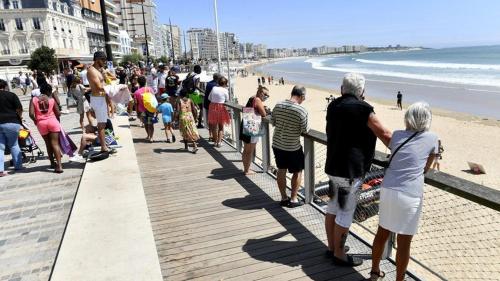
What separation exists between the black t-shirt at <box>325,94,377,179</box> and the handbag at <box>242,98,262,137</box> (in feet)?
7.63

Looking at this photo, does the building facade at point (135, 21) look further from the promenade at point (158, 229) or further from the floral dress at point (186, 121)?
the promenade at point (158, 229)

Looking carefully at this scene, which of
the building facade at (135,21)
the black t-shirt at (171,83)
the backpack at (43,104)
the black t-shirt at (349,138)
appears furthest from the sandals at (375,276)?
the building facade at (135,21)

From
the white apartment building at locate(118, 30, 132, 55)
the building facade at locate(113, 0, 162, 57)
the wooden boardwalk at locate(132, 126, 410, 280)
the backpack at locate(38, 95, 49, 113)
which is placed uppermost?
the building facade at locate(113, 0, 162, 57)

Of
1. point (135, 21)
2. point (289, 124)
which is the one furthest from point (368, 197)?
→ point (135, 21)

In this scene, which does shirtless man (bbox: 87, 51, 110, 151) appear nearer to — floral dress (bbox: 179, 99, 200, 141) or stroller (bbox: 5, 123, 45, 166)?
floral dress (bbox: 179, 99, 200, 141)

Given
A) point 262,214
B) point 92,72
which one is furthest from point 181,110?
point 262,214

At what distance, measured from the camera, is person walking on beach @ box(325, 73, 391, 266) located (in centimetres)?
281

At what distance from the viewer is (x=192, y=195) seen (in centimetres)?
506

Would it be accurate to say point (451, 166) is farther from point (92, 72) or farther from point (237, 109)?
point (92, 72)

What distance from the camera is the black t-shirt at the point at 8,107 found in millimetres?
6078

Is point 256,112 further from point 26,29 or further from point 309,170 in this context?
point 26,29

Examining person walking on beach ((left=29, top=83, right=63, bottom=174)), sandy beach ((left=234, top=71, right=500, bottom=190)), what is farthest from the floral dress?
sandy beach ((left=234, top=71, right=500, bottom=190))

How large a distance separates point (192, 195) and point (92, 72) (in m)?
A: 2.66

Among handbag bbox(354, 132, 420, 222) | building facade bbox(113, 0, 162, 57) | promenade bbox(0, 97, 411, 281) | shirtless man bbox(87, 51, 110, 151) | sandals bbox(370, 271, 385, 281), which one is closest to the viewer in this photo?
sandals bbox(370, 271, 385, 281)
